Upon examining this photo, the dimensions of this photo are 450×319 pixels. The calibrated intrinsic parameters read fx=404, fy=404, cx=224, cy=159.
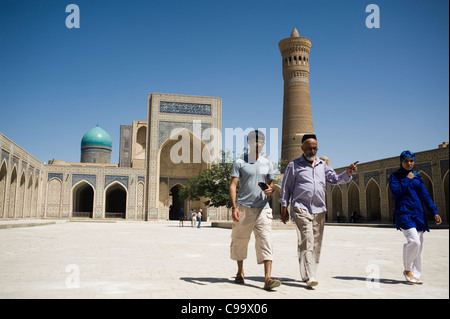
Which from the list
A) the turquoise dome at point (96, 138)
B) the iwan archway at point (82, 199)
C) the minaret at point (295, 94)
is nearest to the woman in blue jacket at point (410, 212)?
the iwan archway at point (82, 199)

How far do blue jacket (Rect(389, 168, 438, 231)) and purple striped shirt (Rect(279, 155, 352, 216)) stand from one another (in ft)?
2.04

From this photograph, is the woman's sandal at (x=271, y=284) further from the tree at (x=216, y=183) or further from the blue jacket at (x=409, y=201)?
the tree at (x=216, y=183)

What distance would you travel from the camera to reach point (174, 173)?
28344 millimetres

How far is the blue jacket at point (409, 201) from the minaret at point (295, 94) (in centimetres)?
2628

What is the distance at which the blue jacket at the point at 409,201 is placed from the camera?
363 centimetres

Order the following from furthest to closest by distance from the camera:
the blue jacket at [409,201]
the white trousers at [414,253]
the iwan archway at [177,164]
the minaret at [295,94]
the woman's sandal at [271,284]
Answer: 1. the minaret at [295,94]
2. the iwan archway at [177,164]
3. the blue jacket at [409,201]
4. the white trousers at [414,253]
5. the woman's sandal at [271,284]

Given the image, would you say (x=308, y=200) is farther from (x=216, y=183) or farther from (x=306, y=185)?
(x=216, y=183)

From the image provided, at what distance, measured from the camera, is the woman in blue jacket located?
11.5ft

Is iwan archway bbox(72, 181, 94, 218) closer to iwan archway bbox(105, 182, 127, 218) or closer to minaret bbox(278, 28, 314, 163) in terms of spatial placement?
iwan archway bbox(105, 182, 127, 218)

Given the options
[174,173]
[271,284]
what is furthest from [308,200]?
[174,173]

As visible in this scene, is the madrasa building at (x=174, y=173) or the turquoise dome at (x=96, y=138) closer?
the madrasa building at (x=174, y=173)

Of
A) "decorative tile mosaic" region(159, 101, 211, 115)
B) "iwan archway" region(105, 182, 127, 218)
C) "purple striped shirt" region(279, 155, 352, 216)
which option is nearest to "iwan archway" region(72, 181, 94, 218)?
"iwan archway" region(105, 182, 127, 218)

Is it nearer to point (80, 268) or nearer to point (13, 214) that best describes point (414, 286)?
point (80, 268)
